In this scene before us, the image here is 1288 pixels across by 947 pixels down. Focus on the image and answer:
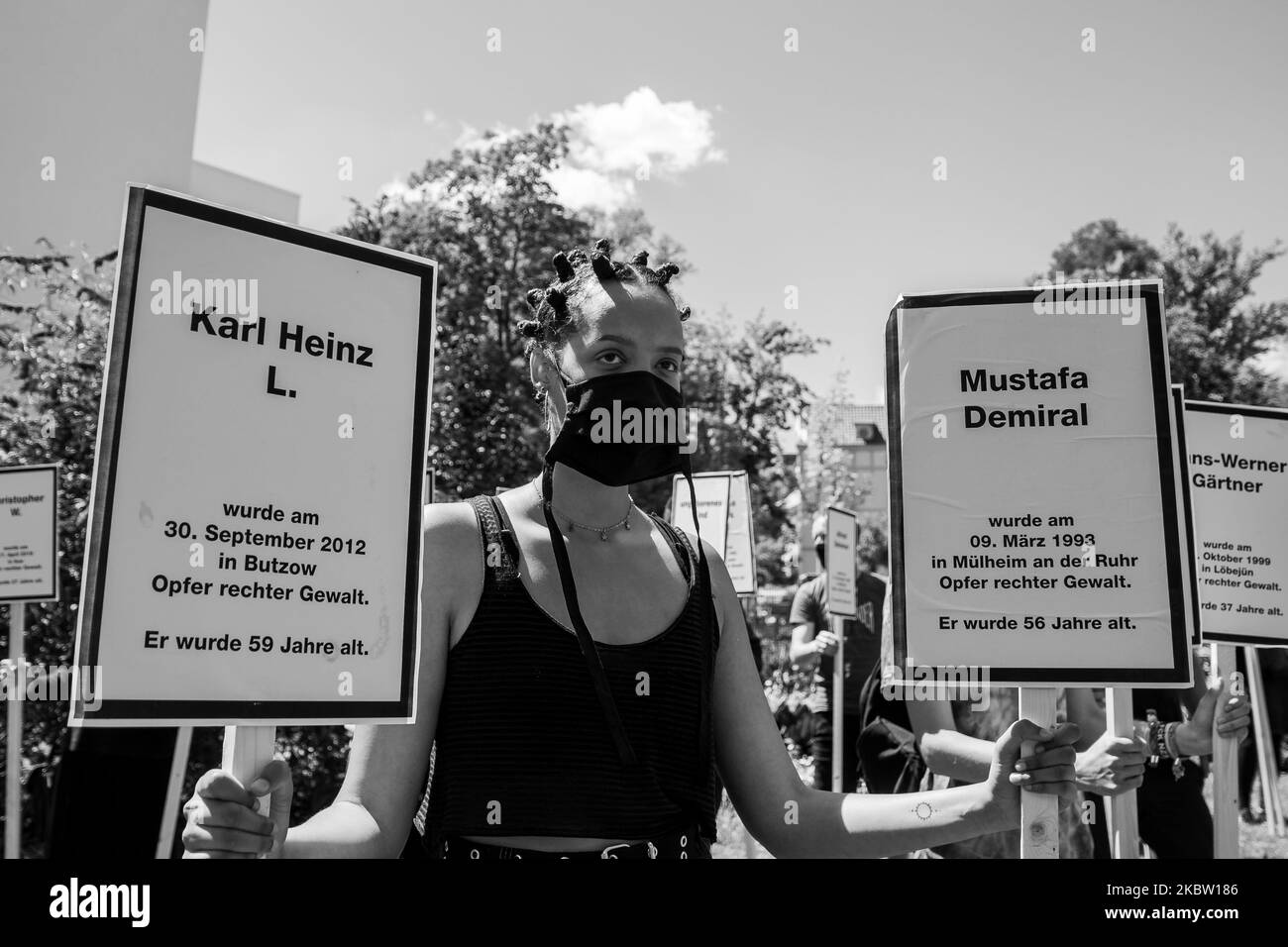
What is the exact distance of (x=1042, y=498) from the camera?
75.2 inches

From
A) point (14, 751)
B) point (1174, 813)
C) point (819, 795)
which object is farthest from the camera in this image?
point (14, 751)

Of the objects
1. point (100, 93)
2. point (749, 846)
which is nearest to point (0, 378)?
point (749, 846)

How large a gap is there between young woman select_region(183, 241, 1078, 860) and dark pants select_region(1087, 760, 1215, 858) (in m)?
3.17

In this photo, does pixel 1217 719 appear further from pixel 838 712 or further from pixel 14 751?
pixel 14 751

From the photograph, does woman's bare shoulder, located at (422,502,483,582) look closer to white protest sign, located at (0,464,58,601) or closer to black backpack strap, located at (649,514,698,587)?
black backpack strap, located at (649,514,698,587)

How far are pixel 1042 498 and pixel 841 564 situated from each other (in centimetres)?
539

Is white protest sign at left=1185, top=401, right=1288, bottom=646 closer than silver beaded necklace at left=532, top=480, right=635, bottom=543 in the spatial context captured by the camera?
No

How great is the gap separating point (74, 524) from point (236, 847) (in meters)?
6.24

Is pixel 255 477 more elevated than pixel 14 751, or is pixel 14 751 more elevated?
pixel 255 477

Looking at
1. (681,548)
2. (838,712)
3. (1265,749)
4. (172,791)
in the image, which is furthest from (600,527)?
(1265,749)

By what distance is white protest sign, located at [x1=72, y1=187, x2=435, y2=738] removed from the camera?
136cm

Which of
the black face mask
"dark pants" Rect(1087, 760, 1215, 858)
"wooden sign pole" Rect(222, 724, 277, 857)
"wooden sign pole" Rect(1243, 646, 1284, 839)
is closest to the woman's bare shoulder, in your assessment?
the black face mask

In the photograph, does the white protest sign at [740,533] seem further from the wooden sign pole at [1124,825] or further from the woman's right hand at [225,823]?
the woman's right hand at [225,823]
